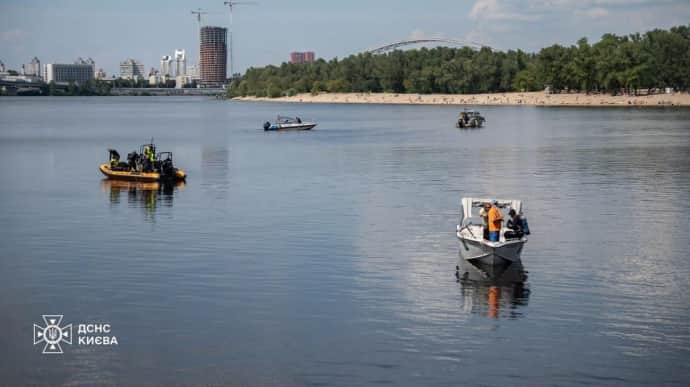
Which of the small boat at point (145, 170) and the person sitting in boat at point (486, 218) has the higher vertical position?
the person sitting in boat at point (486, 218)

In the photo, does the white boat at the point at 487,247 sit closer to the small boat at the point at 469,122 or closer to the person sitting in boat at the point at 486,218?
the person sitting in boat at the point at 486,218

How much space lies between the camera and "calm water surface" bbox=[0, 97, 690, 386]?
28812 mm

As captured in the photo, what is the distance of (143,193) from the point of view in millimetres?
67625

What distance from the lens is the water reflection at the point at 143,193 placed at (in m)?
61.7

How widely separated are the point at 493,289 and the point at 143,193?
35774 mm

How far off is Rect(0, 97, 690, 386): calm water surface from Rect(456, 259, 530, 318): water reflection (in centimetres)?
13

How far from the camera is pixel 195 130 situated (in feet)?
539

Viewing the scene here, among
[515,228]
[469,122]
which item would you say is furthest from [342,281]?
[469,122]

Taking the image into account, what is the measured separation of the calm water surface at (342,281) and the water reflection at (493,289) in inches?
5.1

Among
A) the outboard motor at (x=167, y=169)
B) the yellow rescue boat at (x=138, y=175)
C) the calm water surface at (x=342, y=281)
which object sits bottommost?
the calm water surface at (x=342, y=281)

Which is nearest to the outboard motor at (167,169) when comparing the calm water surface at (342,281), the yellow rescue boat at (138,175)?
the yellow rescue boat at (138,175)

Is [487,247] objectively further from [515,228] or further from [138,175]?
[138,175]

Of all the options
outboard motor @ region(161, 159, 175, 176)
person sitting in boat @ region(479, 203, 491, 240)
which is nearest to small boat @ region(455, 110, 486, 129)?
outboard motor @ region(161, 159, 175, 176)

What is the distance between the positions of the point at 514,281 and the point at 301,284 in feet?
27.6
